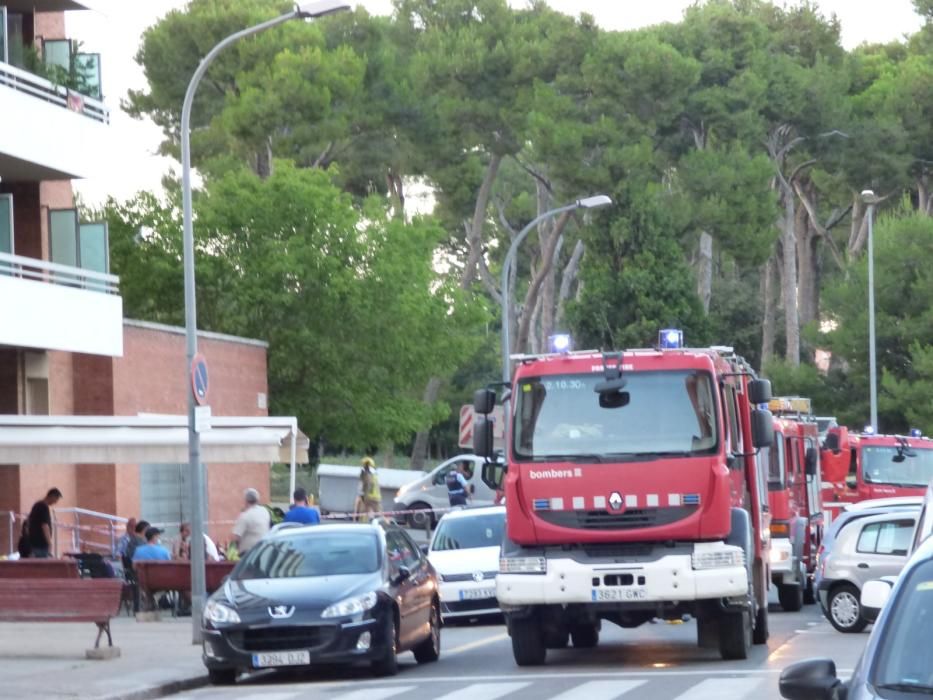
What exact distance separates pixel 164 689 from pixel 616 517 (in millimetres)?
4381

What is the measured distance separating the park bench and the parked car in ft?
64.5

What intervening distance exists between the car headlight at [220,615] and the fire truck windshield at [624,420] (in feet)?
9.87

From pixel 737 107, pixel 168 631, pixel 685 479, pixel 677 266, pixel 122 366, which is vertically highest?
pixel 737 107

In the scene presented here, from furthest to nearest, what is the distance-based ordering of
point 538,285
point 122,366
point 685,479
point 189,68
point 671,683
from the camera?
point 538,285, point 189,68, point 122,366, point 685,479, point 671,683

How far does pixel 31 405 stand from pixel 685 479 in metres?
18.5

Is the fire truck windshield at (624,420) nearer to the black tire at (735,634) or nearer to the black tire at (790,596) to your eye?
the black tire at (735,634)

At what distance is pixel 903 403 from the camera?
2418 inches

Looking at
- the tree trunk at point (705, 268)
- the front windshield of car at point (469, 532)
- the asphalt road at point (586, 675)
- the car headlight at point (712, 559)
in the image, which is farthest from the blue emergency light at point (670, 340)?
the tree trunk at point (705, 268)

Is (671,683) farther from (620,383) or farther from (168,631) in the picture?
(168,631)

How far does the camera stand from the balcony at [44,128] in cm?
3073

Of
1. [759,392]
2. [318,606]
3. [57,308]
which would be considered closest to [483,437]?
[318,606]

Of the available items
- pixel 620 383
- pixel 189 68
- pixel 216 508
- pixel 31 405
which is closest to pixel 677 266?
pixel 189 68

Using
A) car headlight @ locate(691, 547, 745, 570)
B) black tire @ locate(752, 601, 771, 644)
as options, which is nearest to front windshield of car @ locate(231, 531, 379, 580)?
car headlight @ locate(691, 547, 745, 570)

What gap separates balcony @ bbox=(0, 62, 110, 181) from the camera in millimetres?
30734
